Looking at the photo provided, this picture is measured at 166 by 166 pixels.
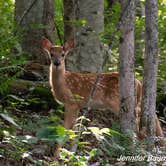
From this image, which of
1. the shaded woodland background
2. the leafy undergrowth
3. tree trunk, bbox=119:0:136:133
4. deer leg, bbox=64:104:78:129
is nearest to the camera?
the leafy undergrowth

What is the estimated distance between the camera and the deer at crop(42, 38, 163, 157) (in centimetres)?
834

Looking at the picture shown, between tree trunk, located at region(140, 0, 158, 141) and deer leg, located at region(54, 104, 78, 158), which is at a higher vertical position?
tree trunk, located at region(140, 0, 158, 141)

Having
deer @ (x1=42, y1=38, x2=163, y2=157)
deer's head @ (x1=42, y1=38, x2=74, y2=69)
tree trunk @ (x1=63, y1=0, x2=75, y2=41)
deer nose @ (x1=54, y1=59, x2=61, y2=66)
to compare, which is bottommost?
deer @ (x1=42, y1=38, x2=163, y2=157)

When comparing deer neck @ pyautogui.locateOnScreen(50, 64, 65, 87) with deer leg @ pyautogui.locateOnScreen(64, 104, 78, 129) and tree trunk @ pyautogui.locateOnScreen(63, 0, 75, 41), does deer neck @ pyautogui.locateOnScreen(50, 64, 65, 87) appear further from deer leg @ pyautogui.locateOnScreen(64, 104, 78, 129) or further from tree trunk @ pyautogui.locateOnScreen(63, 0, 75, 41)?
tree trunk @ pyautogui.locateOnScreen(63, 0, 75, 41)

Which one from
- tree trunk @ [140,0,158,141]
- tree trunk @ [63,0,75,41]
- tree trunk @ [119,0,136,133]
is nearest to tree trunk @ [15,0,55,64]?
tree trunk @ [63,0,75,41]

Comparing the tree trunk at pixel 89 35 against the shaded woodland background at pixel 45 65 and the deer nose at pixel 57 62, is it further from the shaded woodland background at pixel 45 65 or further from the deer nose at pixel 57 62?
the deer nose at pixel 57 62

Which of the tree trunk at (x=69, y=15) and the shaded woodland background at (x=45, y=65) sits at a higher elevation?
the tree trunk at (x=69, y=15)

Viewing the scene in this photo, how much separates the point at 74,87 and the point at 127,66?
2.40 metres

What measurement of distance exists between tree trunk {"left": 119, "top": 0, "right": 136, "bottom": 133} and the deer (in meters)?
1.53

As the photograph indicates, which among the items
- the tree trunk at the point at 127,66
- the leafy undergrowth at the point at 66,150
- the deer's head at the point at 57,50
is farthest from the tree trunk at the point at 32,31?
Result: the tree trunk at the point at 127,66

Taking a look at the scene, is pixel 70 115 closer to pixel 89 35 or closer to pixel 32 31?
pixel 89 35

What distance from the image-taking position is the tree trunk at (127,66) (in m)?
6.55

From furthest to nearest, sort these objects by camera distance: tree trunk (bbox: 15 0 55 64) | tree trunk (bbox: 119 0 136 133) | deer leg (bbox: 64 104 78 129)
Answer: tree trunk (bbox: 15 0 55 64)
deer leg (bbox: 64 104 78 129)
tree trunk (bbox: 119 0 136 133)

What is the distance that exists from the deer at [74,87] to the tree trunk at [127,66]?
1530 millimetres
